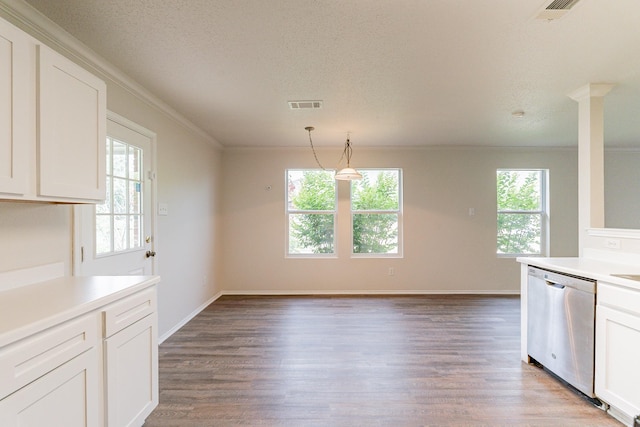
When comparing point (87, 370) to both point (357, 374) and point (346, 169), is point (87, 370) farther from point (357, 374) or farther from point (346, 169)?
point (346, 169)

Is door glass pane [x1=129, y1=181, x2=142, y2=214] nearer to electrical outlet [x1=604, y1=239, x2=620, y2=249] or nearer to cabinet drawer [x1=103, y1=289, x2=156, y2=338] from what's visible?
cabinet drawer [x1=103, y1=289, x2=156, y2=338]

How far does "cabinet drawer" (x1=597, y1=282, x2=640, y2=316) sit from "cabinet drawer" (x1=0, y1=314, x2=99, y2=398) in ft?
9.35

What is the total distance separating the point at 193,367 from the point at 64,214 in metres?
1.54

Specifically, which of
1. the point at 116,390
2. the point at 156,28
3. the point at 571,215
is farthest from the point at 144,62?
the point at 571,215

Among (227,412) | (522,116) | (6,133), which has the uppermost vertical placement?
(522,116)

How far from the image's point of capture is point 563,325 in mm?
2260

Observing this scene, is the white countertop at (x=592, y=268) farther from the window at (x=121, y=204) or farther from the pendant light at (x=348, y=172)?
the window at (x=121, y=204)

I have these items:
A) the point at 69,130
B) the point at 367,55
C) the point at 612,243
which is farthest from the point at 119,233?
the point at 612,243

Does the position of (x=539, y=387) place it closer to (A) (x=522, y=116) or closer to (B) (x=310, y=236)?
(A) (x=522, y=116)

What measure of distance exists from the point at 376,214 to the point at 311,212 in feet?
3.53

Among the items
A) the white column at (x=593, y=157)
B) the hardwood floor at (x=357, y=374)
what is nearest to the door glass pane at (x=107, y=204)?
the hardwood floor at (x=357, y=374)

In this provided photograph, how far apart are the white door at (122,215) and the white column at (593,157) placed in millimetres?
3904

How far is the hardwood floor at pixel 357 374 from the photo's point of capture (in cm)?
199

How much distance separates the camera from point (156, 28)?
1847 millimetres
